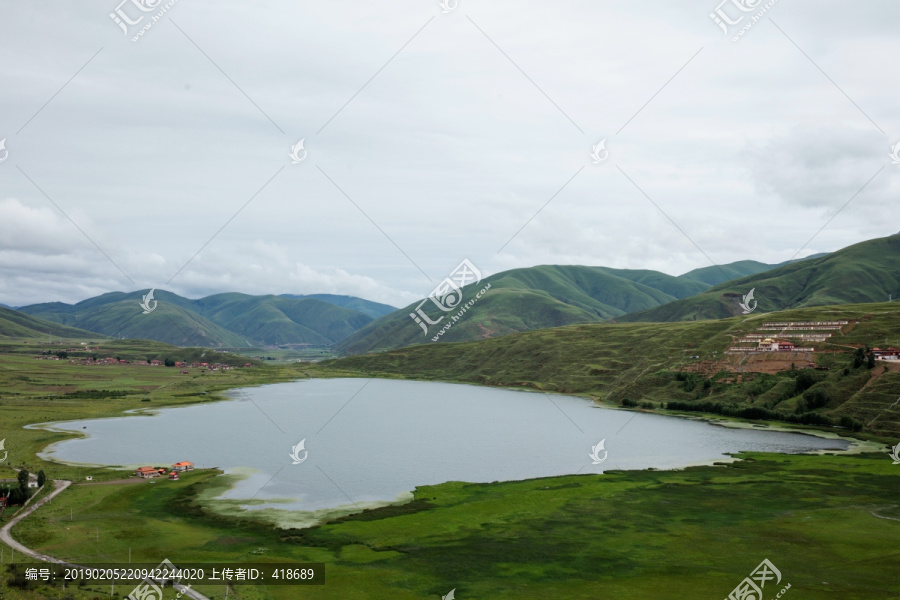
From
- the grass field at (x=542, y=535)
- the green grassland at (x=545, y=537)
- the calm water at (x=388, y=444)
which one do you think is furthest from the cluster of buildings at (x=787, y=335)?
the green grassland at (x=545, y=537)

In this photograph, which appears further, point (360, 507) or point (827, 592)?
point (360, 507)

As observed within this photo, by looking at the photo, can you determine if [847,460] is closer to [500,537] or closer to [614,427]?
[614,427]

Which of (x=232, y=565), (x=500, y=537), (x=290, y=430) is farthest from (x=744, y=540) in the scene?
(x=290, y=430)

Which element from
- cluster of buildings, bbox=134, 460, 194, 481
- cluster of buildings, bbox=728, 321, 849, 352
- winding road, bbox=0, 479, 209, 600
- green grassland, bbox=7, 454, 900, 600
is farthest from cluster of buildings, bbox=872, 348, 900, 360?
winding road, bbox=0, 479, 209, 600

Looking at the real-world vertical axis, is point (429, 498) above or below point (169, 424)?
below

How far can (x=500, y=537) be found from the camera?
6312 centimetres

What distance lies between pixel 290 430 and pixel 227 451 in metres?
25.2

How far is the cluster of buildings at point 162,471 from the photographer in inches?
3489

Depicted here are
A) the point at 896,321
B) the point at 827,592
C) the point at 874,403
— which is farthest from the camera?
the point at 896,321

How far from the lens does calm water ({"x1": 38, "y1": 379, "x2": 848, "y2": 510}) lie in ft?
301

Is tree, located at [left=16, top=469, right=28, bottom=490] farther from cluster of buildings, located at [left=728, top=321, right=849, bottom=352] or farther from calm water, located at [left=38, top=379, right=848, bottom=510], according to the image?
cluster of buildings, located at [left=728, top=321, right=849, bottom=352]
